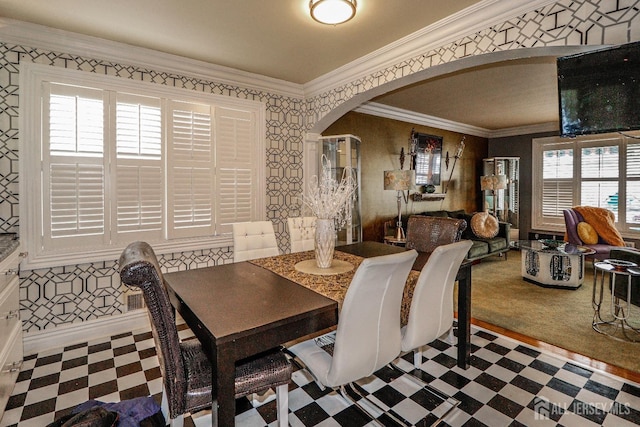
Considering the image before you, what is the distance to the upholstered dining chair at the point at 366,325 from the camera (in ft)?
4.61

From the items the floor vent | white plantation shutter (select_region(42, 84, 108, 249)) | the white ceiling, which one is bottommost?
the floor vent

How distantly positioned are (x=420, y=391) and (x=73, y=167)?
3.28 m

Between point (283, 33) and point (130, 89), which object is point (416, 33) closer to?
point (283, 33)

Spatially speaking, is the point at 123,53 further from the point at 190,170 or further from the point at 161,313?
the point at 161,313

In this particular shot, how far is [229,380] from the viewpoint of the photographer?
1.28 metres

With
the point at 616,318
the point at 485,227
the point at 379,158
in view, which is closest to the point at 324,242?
the point at 616,318

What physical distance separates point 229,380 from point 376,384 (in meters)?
1.32

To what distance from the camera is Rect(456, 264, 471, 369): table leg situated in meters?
2.35

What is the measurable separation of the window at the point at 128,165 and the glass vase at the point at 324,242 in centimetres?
177

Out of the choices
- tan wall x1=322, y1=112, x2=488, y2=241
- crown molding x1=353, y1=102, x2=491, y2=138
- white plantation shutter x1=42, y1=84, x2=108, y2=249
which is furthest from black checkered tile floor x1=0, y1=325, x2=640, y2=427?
crown molding x1=353, y1=102, x2=491, y2=138

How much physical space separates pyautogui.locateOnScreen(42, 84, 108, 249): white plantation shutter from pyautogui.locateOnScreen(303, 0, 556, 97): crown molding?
2.36 metres

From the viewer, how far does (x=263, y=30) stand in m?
2.65

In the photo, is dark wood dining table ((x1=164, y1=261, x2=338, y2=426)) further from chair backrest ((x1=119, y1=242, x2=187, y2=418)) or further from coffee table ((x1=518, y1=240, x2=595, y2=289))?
coffee table ((x1=518, y1=240, x2=595, y2=289))

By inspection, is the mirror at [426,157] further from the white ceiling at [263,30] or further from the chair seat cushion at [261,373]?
the chair seat cushion at [261,373]
